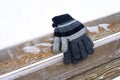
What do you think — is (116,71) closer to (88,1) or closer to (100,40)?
(100,40)

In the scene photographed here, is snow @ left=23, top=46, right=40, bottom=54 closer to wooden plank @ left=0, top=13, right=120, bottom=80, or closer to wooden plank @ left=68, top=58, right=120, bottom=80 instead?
wooden plank @ left=0, top=13, right=120, bottom=80

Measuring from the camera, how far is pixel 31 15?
3.69 feet

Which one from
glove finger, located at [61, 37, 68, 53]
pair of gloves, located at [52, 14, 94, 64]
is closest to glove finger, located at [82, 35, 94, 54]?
pair of gloves, located at [52, 14, 94, 64]

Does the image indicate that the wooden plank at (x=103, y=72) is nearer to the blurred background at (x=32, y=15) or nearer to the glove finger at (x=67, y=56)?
the glove finger at (x=67, y=56)

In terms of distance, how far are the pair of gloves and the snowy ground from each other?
9cm

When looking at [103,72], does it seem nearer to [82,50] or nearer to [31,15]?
[82,50]

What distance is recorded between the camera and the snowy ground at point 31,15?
1056 mm

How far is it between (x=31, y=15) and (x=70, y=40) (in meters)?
0.25

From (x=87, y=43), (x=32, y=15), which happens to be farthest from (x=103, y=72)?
(x=32, y=15)

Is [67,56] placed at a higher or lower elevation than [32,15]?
lower

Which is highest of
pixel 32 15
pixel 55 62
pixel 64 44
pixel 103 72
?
pixel 32 15

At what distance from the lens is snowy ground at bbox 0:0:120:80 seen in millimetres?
1056

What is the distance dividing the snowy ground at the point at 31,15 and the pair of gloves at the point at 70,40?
0.09m

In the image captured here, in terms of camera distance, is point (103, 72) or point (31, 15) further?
point (103, 72)
